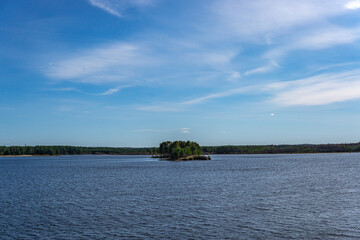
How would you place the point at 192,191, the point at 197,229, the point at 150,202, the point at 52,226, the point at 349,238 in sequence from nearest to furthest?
the point at 349,238, the point at 197,229, the point at 52,226, the point at 150,202, the point at 192,191

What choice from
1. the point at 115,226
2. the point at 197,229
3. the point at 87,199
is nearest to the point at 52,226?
the point at 115,226

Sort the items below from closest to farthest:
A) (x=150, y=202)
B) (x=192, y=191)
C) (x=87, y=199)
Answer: (x=150, y=202), (x=87, y=199), (x=192, y=191)

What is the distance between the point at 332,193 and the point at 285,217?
21504 mm

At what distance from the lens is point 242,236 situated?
26.8 meters

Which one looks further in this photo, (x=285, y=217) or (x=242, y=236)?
(x=285, y=217)

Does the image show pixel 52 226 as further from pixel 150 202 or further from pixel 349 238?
pixel 349 238

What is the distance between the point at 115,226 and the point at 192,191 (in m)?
25.6

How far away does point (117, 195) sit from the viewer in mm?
51281

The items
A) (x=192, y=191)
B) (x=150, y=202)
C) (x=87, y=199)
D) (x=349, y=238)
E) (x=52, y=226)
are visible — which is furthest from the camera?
(x=192, y=191)

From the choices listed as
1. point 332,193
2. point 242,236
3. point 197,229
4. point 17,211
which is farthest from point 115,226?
point 332,193

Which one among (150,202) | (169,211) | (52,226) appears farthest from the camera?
(150,202)

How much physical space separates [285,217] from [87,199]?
27.7 meters

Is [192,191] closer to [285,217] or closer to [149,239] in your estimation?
[285,217]

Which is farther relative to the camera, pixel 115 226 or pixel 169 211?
pixel 169 211
